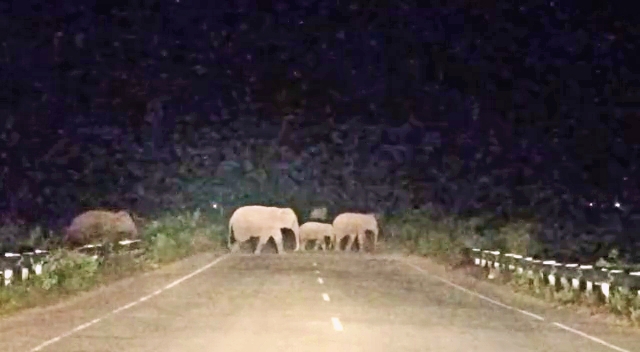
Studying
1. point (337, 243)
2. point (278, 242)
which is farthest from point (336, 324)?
point (337, 243)

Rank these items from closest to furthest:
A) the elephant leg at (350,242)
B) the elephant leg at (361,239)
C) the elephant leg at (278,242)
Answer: the elephant leg at (278,242) < the elephant leg at (361,239) < the elephant leg at (350,242)

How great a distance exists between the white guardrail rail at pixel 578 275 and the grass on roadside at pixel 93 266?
13300 mm

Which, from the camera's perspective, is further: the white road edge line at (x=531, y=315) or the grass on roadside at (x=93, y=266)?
the grass on roadside at (x=93, y=266)

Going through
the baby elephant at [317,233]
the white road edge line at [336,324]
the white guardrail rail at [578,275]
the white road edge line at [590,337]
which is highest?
the baby elephant at [317,233]

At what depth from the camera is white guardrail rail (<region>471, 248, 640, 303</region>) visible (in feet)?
85.8

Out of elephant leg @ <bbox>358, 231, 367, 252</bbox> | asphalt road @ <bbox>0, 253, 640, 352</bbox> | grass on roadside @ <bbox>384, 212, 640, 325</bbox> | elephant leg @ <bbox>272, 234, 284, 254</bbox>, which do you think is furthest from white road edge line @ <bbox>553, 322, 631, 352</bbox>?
elephant leg @ <bbox>358, 231, 367, 252</bbox>

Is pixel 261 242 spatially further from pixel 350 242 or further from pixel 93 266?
pixel 93 266

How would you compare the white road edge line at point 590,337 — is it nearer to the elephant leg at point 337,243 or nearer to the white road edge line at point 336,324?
the white road edge line at point 336,324

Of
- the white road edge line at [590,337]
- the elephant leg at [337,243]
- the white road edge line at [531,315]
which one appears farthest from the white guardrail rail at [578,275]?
the elephant leg at [337,243]

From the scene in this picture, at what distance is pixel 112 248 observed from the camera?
144 feet

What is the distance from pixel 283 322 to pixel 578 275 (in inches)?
424

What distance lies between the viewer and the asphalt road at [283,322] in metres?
18.0

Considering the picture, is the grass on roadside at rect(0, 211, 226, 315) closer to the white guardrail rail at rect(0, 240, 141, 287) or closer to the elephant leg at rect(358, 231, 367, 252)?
the white guardrail rail at rect(0, 240, 141, 287)

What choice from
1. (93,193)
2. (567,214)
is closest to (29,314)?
(567,214)
